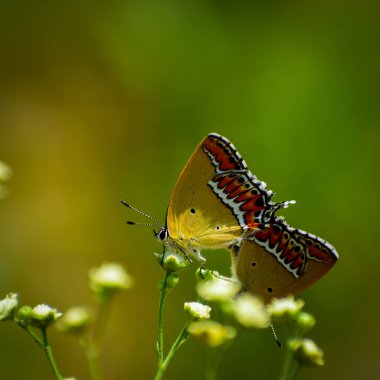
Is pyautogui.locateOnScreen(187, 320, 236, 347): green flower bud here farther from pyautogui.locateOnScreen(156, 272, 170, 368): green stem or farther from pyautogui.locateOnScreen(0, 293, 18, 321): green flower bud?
pyautogui.locateOnScreen(0, 293, 18, 321): green flower bud

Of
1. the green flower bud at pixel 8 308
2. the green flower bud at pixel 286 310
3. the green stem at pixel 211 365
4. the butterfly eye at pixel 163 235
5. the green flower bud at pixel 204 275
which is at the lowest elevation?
the green stem at pixel 211 365

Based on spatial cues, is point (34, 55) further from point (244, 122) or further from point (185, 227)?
point (185, 227)

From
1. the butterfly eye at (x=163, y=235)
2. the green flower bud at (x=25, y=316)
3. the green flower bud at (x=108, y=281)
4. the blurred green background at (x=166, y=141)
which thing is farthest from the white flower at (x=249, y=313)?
the blurred green background at (x=166, y=141)

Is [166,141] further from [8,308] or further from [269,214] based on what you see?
[8,308]

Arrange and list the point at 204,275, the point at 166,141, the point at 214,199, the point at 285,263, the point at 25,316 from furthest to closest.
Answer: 1. the point at 166,141
2. the point at 214,199
3. the point at 285,263
4. the point at 204,275
5. the point at 25,316

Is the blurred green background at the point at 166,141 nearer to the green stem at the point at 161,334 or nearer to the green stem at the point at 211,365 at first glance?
the green stem at the point at 161,334

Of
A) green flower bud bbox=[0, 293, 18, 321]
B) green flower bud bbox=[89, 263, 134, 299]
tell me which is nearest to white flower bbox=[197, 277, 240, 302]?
green flower bud bbox=[89, 263, 134, 299]

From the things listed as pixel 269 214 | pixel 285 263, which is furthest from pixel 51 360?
pixel 269 214
